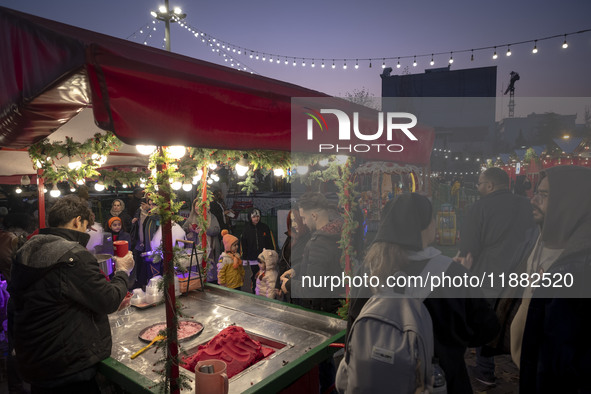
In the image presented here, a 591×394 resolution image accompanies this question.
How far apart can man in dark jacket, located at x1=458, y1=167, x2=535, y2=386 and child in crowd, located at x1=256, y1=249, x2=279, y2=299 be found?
2541mm

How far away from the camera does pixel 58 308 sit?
7.41ft

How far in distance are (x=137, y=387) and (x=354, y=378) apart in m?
1.43

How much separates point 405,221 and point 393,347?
667mm

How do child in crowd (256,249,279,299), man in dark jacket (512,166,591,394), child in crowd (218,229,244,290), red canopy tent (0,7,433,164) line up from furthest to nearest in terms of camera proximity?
child in crowd (218,229,244,290) → child in crowd (256,249,279,299) → man in dark jacket (512,166,591,394) → red canopy tent (0,7,433,164)

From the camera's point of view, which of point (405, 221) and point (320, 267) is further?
point (320, 267)

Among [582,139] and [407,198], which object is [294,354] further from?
[582,139]

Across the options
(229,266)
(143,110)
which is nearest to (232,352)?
(143,110)

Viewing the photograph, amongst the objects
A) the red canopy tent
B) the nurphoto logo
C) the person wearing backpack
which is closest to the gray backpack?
the person wearing backpack

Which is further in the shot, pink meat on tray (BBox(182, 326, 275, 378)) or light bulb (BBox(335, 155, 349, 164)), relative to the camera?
light bulb (BBox(335, 155, 349, 164))

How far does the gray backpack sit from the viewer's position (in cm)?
159

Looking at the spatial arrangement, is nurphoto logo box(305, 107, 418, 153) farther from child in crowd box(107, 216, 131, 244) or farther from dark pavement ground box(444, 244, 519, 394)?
child in crowd box(107, 216, 131, 244)

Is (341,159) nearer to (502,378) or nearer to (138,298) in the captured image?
(138,298)

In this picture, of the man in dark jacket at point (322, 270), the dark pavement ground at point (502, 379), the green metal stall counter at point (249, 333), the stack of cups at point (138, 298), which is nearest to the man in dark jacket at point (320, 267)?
the man in dark jacket at point (322, 270)

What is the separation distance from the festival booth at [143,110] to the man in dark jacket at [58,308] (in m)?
0.22
